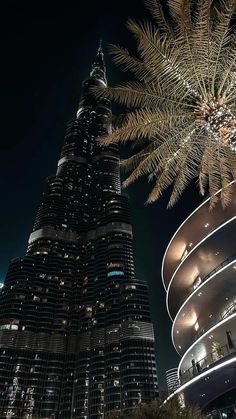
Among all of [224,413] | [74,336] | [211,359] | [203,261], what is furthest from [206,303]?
[74,336]

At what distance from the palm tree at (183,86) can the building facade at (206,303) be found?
9532mm

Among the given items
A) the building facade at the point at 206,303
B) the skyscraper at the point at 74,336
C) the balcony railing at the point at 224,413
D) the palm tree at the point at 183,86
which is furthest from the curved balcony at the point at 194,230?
the skyscraper at the point at 74,336

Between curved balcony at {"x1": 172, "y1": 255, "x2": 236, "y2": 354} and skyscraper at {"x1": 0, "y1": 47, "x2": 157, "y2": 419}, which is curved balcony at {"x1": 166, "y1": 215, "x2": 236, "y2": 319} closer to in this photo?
curved balcony at {"x1": 172, "y1": 255, "x2": 236, "y2": 354}

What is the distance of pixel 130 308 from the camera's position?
515 ft

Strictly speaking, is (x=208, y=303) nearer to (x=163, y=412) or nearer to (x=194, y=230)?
(x=194, y=230)

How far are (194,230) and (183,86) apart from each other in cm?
2450

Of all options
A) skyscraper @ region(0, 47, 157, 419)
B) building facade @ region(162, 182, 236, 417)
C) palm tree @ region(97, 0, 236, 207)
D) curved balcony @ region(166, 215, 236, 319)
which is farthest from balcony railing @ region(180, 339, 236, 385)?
skyscraper @ region(0, 47, 157, 419)

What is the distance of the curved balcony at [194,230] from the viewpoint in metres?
30.5

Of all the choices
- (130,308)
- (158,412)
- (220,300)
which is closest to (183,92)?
(158,412)

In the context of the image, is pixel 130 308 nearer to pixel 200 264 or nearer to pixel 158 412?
pixel 200 264

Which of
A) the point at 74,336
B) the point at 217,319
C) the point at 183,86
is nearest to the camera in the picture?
the point at 183,86

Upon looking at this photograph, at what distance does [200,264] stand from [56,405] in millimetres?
138840

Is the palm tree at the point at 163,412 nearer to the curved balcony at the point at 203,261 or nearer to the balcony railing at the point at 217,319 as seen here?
the balcony railing at the point at 217,319

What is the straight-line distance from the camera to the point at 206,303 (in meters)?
29.0
